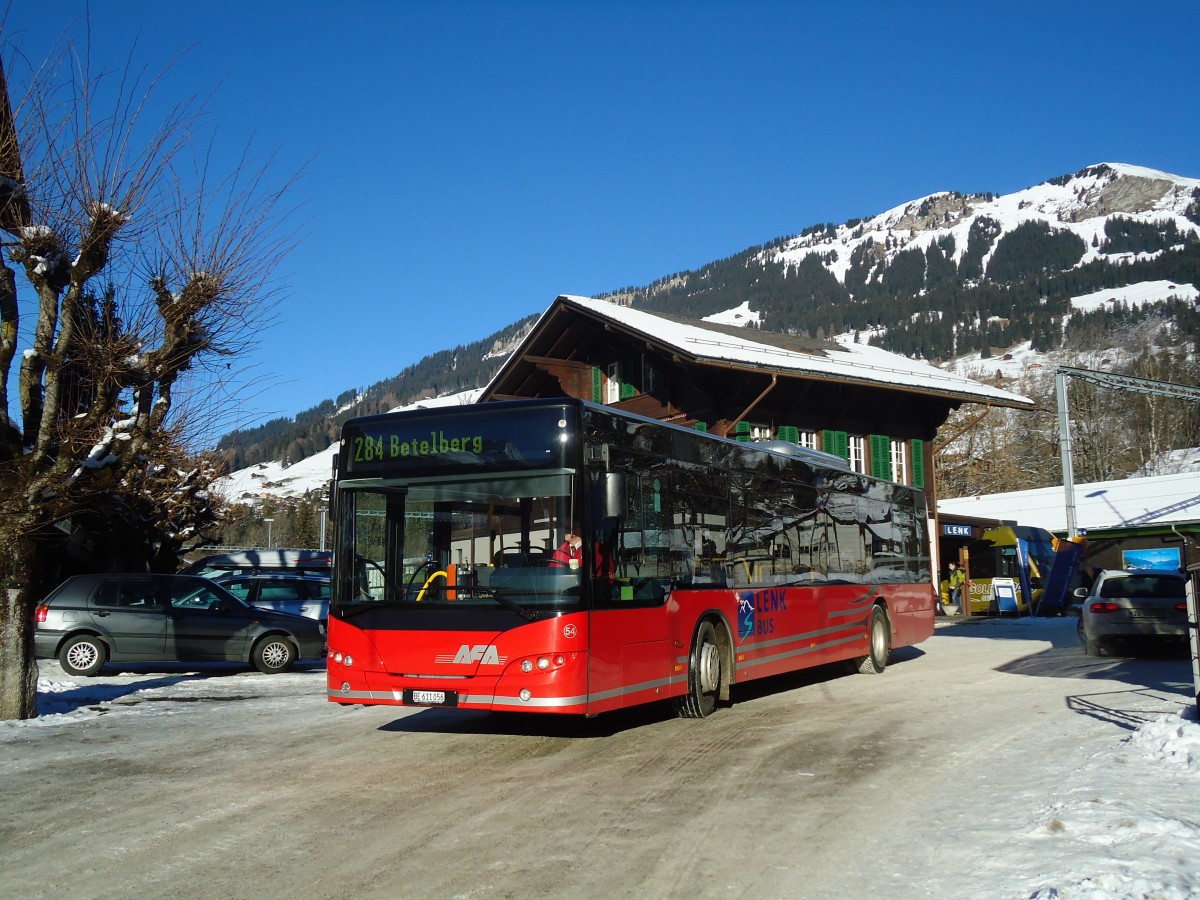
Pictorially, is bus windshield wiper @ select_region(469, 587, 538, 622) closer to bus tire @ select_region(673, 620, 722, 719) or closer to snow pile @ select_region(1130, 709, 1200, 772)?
bus tire @ select_region(673, 620, 722, 719)

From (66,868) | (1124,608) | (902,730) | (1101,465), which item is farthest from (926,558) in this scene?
(1101,465)

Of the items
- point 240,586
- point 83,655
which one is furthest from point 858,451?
point 83,655

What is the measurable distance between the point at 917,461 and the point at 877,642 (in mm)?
22241

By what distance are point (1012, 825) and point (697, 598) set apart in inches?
192

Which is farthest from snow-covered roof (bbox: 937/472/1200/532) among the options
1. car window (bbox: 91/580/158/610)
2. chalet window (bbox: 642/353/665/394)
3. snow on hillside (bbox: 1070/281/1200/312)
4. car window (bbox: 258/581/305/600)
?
snow on hillside (bbox: 1070/281/1200/312)

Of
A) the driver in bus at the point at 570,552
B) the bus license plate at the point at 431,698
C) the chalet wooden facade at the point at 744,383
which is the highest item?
the chalet wooden facade at the point at 744,383

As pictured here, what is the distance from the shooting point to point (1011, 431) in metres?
74.0

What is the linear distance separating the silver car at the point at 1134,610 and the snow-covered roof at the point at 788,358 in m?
12.9

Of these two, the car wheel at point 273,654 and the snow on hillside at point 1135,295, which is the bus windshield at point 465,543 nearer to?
the car wheel at point 273,654

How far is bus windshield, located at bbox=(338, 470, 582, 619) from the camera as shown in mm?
9102

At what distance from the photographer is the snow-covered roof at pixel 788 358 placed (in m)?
30.1

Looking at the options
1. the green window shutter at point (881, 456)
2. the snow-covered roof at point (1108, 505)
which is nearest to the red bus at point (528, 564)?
the green window shutter at point (881, 456)

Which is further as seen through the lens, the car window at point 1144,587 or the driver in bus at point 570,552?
the car window at point 1144,587

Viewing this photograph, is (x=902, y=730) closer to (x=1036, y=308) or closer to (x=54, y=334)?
(x=54, y=334)
